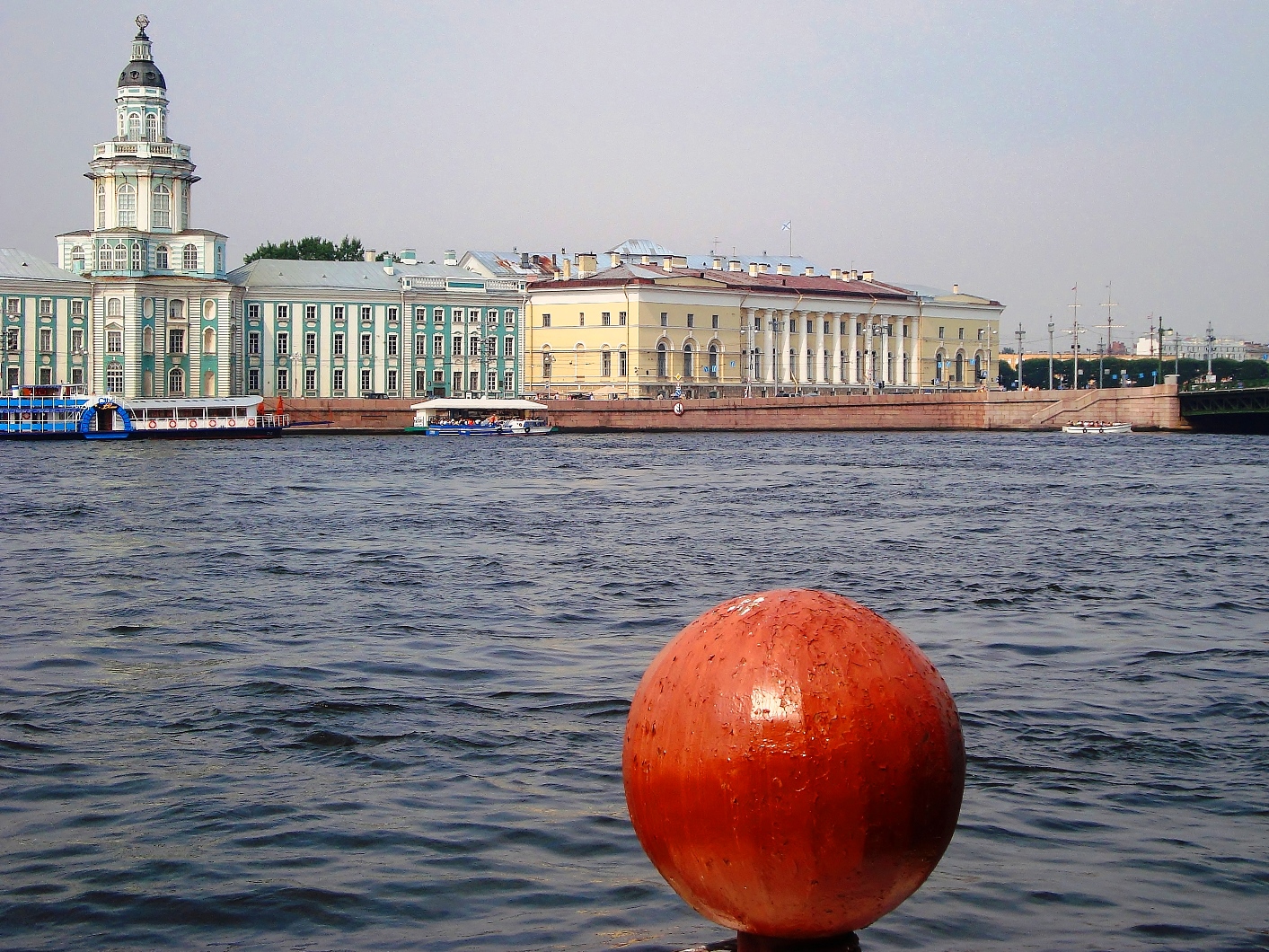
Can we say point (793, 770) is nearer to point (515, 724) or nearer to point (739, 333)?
point (515, 724)

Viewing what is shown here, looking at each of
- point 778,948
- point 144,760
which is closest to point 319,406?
point 144,760

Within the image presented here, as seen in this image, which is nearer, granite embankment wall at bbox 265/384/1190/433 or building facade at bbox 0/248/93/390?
building facade at bbox 0/248/93/390

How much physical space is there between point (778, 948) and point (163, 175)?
52281mm

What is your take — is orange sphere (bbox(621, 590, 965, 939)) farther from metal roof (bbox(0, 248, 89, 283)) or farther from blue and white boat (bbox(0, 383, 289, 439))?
metal roof (bbox(0, 248, 89, 283))

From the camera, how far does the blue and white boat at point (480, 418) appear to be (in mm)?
50531

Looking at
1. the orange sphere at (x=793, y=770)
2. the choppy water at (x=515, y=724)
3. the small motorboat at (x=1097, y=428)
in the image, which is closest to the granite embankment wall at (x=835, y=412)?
the small motorboat at (x=1097, y=428)

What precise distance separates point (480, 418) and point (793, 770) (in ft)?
164

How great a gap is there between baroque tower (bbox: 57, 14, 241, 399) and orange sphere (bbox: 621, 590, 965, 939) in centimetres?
5103

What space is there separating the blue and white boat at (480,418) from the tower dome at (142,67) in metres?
13.8

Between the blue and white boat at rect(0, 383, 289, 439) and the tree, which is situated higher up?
the tree

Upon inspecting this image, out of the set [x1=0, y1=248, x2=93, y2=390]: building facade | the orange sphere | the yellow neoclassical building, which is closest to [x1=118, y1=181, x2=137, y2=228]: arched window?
[x1=0, y1=248, x2=93, y2=390]: building facade

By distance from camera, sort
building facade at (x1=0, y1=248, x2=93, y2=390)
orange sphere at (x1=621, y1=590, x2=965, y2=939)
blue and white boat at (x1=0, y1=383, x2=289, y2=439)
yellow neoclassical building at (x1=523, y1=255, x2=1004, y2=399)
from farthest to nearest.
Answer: yellow neoclassical building at (x1=523, y1=255, x2=1004, y2=399)
building facade at (x1=0, y1=248, x2=93, y2=390)
blue and white boat at (x1=0, y1=383, x2=289, y2=439)
orange sphere at (x1=621, y1=590, x2=965, y2=939)

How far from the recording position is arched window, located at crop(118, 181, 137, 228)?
51344 millimetres

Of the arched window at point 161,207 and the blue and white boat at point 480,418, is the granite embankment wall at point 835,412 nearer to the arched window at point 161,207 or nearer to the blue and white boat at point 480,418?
the blue and white boat at point 480,418
